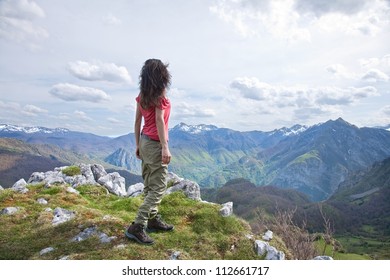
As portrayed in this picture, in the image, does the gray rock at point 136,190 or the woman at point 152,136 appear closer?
the woman at point 152,136

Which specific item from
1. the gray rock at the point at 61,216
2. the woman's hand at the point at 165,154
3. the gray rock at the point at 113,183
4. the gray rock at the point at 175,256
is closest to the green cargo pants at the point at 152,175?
the woman's hand at the point at 165,154

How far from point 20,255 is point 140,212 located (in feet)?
12.4

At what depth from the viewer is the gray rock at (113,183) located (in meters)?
21.6

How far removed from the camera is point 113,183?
23016mm

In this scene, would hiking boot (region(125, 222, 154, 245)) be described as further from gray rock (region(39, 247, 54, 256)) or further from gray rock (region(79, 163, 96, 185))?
gray rock (region(79, 163, 96, 185))

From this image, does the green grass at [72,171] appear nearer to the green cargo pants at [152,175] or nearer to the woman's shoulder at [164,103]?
the green cargo pants at [152,175]

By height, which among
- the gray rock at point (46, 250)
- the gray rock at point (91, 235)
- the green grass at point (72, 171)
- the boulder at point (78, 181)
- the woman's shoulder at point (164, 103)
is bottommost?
the gray rock at point (46, 250)

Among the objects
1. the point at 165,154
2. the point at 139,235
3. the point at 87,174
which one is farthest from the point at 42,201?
the point at 165,154

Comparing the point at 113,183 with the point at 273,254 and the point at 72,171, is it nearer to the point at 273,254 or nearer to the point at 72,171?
the point at 72,171

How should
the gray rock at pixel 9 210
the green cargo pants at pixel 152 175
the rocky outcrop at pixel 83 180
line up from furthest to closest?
the rocky outcrop at pixel 83 180
the gray rock at pixel 9 210
the green cargo pants at pixel 152 175
